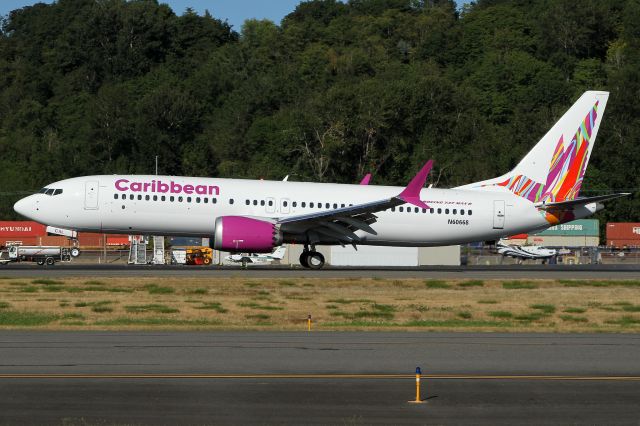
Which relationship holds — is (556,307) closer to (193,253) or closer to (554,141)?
(554,141)

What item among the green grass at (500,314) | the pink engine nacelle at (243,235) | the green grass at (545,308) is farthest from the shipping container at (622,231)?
the green grass at (500,314)

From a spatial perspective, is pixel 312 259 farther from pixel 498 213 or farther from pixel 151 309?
pixel 151 309

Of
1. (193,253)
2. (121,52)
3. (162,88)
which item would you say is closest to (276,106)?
(162,88)

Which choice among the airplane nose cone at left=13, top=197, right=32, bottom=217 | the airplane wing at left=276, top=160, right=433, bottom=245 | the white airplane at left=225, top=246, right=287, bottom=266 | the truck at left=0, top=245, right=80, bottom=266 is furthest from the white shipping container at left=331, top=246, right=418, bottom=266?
the airplane nose cone at left=13, top=197, right=32, bottom=217

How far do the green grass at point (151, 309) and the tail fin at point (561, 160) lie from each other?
75.2ft

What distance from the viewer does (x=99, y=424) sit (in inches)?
648

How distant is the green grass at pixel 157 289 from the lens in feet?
122

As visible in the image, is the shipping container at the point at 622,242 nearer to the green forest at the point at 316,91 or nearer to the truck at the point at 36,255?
the green forest at the point at 316,91

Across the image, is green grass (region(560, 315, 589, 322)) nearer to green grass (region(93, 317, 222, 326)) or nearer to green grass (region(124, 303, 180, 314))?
green grass (region(93, 317, 222, 326))

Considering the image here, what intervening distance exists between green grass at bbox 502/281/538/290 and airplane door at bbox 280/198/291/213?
1004 cm

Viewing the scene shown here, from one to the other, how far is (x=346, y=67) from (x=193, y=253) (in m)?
84.4

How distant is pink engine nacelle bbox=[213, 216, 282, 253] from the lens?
148 feet

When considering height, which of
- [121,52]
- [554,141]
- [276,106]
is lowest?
[554,141]

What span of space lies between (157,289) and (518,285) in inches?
534
